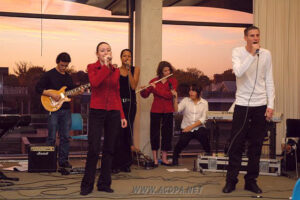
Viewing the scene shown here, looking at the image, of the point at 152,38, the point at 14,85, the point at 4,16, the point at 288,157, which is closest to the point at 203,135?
the point at 288,157

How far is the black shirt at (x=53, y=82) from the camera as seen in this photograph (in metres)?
7.05

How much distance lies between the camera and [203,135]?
24.6 ft

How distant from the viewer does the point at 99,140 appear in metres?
5.16

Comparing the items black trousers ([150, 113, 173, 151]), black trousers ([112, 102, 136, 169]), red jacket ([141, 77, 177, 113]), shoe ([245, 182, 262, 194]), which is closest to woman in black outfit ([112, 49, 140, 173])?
black trousers ([112, 102, 136, 169])

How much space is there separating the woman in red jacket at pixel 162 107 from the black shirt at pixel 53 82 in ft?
3.88

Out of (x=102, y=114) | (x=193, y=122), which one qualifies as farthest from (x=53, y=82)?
(x=193, y=122)

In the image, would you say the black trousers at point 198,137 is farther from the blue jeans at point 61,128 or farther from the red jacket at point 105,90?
the red jacket at point 105,90

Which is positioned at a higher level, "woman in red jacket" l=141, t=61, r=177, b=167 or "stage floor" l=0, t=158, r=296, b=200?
"woman in red jacket" l=141, t=61, r=177, b=167

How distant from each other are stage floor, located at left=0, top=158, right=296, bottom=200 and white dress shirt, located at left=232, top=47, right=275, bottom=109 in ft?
3.38

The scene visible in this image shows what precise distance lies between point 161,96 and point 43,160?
199 centimetres

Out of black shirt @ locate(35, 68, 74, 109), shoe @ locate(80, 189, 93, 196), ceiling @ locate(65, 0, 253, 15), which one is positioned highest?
ceiling @ locate(65, 0, 253, 15)

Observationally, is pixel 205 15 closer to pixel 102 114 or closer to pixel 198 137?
pixel 198 137

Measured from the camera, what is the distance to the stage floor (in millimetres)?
5164

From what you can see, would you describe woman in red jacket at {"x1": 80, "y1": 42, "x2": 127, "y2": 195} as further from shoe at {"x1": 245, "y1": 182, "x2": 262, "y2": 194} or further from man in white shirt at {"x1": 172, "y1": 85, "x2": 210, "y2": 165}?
man in white shirt at {"x1": 172, "y1": 85, "x2": 210, "y2": 165}
